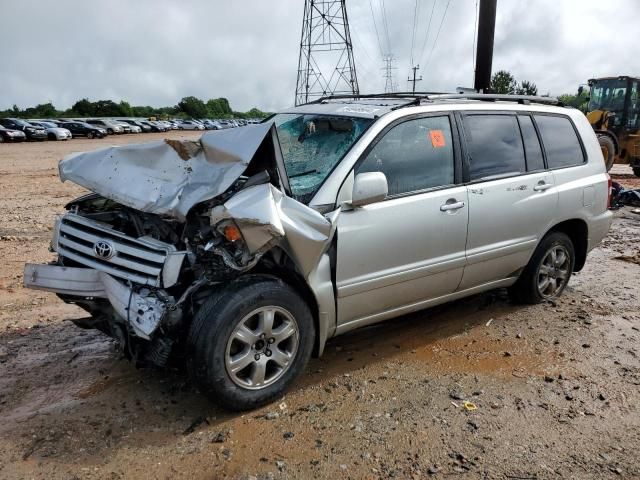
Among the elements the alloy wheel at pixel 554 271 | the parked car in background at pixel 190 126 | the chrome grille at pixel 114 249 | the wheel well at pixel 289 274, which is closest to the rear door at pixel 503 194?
the alloy wheel at pixel 554 271

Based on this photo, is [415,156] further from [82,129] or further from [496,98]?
[82,129]

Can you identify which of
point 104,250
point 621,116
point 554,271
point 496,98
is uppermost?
point 621,116

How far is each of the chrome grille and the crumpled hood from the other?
0.65 feet

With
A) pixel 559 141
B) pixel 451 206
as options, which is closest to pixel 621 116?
pixel 559 141

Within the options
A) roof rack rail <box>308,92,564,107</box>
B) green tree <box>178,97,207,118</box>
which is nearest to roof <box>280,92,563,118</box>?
roof rack rail <box>308,92,564,107</box>

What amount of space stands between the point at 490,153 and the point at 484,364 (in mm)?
1643

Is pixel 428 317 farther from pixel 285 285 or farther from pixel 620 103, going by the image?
pixel 620 103

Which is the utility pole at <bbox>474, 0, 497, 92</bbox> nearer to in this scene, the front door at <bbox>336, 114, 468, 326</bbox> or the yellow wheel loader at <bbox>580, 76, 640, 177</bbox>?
the yellow wheel loader at <bbox>580, 76, 640, 177</bbox>

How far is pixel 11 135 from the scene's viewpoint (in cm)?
3550

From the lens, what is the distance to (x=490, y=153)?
4270 mm

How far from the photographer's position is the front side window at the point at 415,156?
3639mm

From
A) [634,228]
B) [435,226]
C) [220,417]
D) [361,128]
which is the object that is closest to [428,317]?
[435,226]

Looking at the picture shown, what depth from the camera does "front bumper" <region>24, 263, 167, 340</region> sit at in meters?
2.89

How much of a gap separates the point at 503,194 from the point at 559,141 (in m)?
1.09
